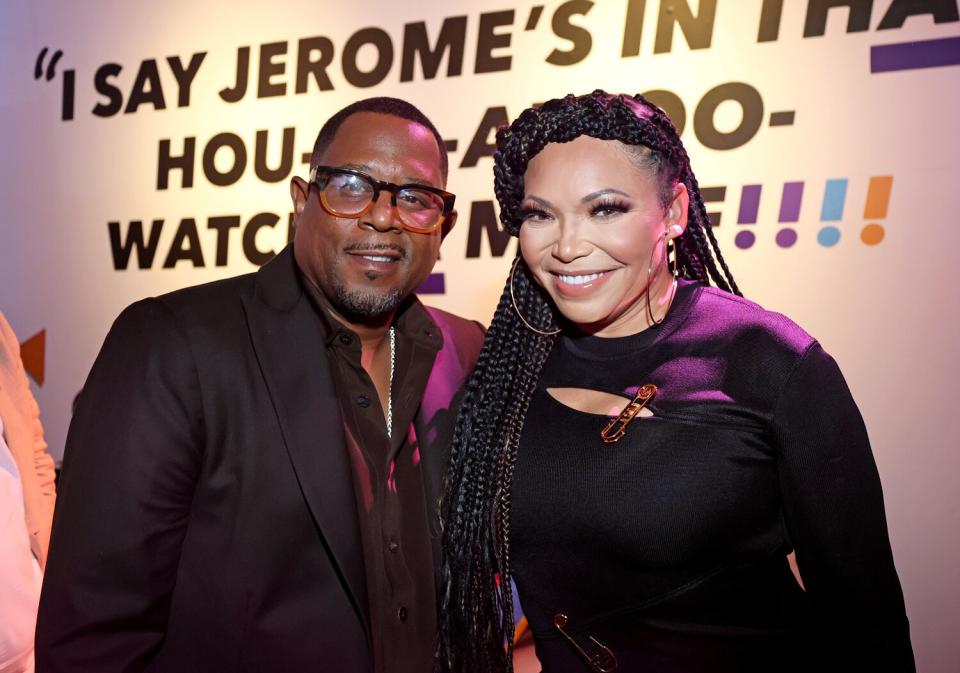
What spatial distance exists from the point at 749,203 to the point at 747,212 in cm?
4

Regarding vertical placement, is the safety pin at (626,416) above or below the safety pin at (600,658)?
above

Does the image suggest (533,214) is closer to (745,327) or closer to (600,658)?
(745,327)

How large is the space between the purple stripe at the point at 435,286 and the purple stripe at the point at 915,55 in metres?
2.00

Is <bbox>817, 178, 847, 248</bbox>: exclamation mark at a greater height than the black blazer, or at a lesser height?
greater

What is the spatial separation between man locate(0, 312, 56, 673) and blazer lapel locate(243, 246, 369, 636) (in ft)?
3.57

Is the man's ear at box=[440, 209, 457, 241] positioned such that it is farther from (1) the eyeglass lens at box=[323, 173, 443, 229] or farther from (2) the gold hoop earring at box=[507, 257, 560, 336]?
(2) the gold hoop earring at box=[507, 257, 560, 336]

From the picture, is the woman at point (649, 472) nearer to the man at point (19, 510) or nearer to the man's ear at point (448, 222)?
the man's ear at point (448, 222)

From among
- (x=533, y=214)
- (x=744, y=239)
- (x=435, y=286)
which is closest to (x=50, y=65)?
(x=435, y=286)

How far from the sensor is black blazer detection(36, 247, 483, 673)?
177 centimetres

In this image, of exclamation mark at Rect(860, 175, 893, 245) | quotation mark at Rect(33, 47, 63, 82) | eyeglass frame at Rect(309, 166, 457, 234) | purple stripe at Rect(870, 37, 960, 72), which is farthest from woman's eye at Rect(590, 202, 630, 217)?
quotation mark at Rect(33, 47, 63, 82)

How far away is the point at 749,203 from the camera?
3.27 m

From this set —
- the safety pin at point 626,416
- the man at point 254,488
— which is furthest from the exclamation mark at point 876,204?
the man at point 254,488

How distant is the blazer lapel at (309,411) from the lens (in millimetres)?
1816

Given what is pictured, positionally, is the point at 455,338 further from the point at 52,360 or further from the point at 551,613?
the point at 52,360
